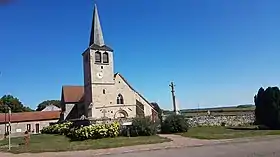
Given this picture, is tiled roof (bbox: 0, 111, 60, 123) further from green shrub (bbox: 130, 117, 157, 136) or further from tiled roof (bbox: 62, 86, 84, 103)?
green shrub (bbox: 130, 117, 157, 136)

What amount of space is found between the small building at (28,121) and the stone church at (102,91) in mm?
2724

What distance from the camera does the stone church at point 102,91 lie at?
4353 centimetres

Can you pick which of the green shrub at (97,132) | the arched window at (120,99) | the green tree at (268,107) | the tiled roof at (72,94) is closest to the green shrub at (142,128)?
the green shrub at (97,132)

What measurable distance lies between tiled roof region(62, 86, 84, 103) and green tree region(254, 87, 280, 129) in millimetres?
30913

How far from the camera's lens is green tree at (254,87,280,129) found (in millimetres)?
26870

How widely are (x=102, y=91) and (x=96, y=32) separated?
974 cm

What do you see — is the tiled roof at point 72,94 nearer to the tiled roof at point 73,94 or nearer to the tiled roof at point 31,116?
the tiled roof at point 73,94

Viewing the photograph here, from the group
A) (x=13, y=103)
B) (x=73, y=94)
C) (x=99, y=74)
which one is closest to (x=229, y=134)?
(x=99, y=74)

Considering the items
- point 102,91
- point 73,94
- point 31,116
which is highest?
point 73,94

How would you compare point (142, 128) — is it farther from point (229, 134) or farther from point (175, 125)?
point (229, 134)

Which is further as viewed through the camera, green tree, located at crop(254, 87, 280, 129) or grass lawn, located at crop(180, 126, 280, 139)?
green tree, located at crop(254, 87, 280, 129)

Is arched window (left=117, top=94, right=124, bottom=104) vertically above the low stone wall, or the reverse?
arched window (left=117, top=94, right=124, bottom=104)

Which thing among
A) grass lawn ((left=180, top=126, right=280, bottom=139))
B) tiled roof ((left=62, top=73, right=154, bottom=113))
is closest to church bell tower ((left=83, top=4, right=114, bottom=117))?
tiled roof ((left=62, top=73, right=154, bottom=113))

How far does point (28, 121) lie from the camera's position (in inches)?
1885
